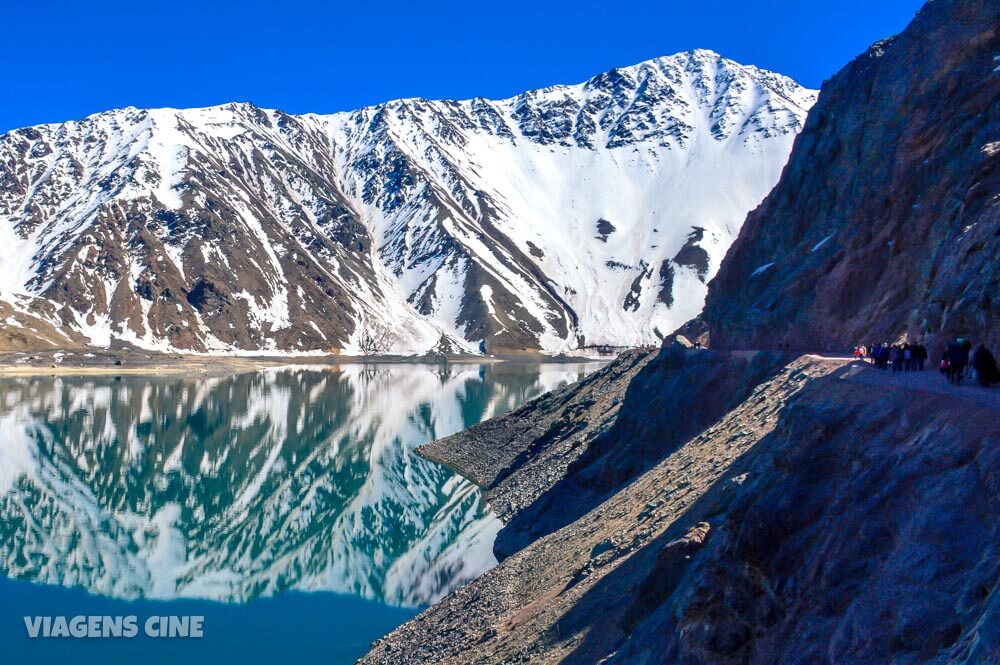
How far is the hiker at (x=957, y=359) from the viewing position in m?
15.8

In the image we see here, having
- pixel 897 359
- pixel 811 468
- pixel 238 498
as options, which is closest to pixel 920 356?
pixel 897 359

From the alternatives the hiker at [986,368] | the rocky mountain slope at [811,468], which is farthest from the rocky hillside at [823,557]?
the hiker at [986,368]

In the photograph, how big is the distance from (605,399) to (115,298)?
174550 millimetres

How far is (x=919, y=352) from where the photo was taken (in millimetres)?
18953

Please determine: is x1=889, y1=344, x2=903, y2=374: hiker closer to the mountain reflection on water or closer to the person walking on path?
the person walking on path

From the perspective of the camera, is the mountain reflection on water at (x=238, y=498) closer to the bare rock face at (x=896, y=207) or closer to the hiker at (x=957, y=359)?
the bare rock face at (x=896, y=207)

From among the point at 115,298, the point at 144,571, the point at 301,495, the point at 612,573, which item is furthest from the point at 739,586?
the point at 115,298

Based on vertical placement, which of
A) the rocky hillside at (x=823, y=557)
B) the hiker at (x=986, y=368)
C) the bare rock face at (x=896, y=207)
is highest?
the bare rock face at (x=896, y=207)

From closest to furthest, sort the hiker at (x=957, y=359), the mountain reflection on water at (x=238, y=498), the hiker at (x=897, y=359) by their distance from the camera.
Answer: the hiker at (x=957, y=359) → the hiker at (x=897, y=359) → the mountain reflection on water at (x=238, y=498)

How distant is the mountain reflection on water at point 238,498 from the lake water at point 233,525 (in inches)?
6.4

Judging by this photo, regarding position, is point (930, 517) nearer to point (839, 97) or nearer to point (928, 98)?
point (928, 98)

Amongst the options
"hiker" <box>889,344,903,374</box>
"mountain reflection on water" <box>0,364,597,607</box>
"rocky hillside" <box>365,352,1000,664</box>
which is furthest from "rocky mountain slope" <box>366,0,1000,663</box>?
"mountain reflection on water" <box>0,364,597,607</box>

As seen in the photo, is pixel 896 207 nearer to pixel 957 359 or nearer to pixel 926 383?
pixel 957 359

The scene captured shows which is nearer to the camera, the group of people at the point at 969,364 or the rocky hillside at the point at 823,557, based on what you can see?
the rocky hillside at the point at 823,557
